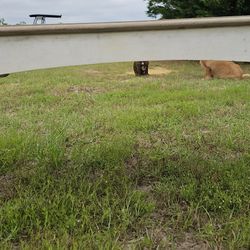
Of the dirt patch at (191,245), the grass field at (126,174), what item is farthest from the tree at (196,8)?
the dirt patch at (191,245)

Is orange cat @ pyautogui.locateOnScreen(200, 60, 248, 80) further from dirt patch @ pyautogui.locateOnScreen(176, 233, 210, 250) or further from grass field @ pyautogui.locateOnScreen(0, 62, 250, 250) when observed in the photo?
dirt patch @ pyautogui.locateOnScreen(176, 233, 210, 250)

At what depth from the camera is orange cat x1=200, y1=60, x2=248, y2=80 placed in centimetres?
691

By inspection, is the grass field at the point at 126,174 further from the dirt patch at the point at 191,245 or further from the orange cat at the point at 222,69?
the orange cat at the point at 222,69

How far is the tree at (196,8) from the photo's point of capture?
900cm

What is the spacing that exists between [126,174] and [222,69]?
4830 mm

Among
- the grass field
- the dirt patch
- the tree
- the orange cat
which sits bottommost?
the dirt patch

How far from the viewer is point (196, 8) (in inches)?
390

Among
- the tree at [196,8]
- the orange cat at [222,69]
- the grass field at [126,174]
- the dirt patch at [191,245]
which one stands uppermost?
the tree at [196,8]

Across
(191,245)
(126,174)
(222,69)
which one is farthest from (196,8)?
(191,245)

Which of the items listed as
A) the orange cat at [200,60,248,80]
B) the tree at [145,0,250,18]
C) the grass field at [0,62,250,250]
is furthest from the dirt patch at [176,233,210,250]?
the tree at [145,0,250,18]

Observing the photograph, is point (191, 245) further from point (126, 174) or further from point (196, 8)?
point (196, 8)

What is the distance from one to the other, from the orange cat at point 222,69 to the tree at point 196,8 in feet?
8.00

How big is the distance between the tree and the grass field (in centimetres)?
485

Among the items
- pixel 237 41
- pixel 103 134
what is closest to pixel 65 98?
pixel 103 134
